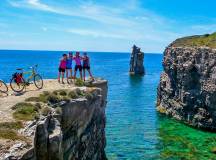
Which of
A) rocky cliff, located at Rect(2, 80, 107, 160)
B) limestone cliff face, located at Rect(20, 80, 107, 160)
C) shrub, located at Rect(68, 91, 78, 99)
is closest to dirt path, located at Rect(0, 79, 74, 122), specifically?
rocky cliff, located at Rect(2, 80, 107, 160)

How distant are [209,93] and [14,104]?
142ft

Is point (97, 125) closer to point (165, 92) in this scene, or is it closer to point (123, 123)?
point (123, 123)

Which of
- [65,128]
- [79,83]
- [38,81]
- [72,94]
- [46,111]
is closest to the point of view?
[46,111]

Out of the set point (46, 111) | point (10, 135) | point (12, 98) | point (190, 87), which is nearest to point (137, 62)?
point (190, 87)

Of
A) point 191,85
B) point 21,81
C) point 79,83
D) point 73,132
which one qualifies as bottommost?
point 191,85

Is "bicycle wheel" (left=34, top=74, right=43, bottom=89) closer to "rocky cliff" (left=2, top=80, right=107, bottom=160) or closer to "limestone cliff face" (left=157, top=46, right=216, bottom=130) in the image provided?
"rocky cliff" (left=2, top=80, right=107, bottom=160)

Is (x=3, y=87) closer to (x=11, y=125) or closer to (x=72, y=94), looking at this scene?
(x=72, y=94)

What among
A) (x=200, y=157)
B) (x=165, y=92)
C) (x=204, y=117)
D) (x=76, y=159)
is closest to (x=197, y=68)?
(x=204, y=117)

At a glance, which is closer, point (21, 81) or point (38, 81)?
point (21, 81)

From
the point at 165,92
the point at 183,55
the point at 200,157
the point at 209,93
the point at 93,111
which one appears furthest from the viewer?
the point at 165,92

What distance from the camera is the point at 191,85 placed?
70562 millimetres

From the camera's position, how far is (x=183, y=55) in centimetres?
7425

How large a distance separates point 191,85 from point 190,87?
15.5 inches

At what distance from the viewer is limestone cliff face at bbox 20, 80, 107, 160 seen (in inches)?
866
